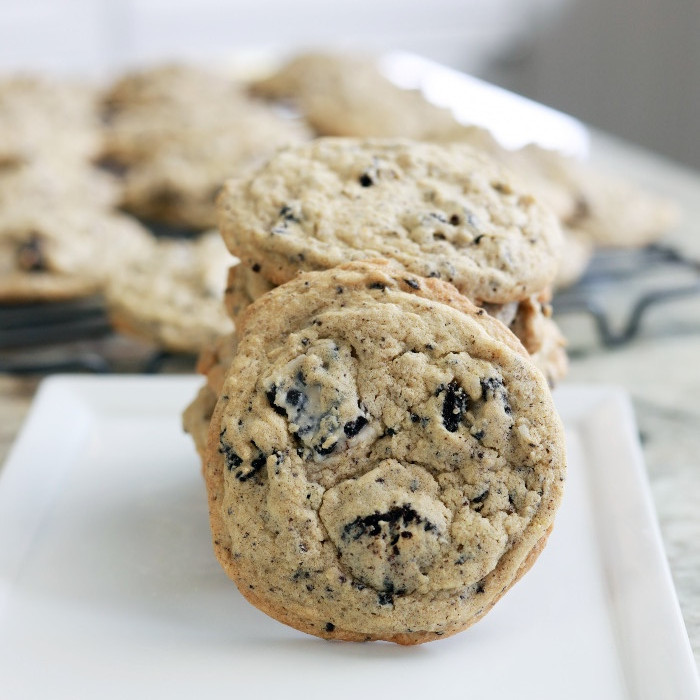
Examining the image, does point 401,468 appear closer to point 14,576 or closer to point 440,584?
point 440,584

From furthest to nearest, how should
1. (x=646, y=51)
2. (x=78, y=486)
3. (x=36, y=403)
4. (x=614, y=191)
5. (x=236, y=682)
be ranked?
(x=646, y=51) < (x=614, y=191) < (x=36, y=403) < (x=78, y=486) < (x=236, y=682)

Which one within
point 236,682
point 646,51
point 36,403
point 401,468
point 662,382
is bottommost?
point 646,51

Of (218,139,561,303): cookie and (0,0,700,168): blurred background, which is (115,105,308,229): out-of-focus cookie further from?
(0,0,700,168): blurred background

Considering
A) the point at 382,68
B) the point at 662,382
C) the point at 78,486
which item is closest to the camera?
the point at 78,486

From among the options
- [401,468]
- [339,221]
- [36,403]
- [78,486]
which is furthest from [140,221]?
[401,468]

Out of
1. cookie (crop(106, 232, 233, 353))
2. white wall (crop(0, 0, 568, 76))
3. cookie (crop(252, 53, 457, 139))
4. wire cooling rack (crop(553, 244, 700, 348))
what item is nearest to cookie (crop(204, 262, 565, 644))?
cookie (crop(106, 232, 233, 353))

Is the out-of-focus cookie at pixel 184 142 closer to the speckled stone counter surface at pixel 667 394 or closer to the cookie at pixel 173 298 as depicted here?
the cookie at pixel 173 298

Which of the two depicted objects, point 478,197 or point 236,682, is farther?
point 478,197

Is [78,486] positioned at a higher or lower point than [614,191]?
higher

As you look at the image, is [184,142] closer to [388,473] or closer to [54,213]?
[54,213]
